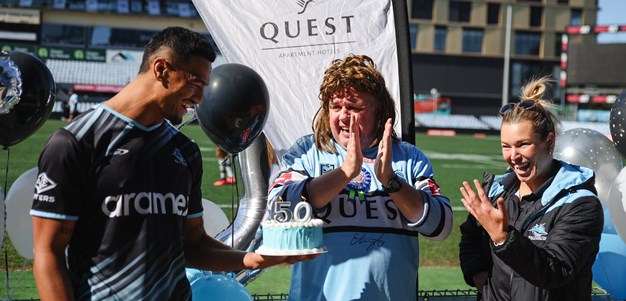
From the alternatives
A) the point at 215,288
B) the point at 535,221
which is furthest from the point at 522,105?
the point at 215,288

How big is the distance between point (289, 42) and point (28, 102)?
1331mm

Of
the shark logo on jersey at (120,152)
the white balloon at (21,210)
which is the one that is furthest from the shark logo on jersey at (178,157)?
the white balloon at (21,210)

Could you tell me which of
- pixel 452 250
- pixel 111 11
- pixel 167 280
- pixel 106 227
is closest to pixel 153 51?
pixel 106 227

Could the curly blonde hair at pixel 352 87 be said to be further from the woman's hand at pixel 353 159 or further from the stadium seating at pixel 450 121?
the stadium seating at pixel 450 121

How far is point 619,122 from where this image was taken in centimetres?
426

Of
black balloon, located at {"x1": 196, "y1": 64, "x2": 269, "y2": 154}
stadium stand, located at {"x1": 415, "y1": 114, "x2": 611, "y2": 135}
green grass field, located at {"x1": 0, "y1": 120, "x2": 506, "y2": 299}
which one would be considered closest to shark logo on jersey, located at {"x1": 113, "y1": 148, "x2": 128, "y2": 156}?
black balloon, located at {"x1": 196, "y1": 64, "x2": 269, "y2": 154}

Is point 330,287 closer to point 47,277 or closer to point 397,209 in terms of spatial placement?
point 397,209

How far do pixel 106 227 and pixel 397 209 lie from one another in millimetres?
964

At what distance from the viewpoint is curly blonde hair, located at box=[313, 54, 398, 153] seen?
2453 millimetres

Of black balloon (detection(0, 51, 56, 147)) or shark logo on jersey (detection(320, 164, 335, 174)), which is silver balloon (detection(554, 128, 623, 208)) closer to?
shark logo on jersey (detection(320, 164, 335, 174))

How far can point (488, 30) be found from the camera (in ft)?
165

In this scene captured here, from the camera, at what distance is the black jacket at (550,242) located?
2307 millimetres

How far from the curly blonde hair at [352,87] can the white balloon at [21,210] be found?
6.31ft

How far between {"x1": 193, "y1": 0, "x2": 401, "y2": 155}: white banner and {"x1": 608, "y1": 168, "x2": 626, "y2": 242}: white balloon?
4.52 ft
